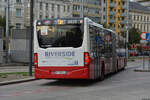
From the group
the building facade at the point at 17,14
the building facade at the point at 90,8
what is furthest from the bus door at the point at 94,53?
the building facade at the point at 90,8

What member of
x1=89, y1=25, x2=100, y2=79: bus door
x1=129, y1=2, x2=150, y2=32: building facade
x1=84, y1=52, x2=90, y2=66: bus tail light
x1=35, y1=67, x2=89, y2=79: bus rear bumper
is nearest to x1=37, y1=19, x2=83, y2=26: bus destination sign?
x1=89, y1=25, x2=100, y2=79: bus door

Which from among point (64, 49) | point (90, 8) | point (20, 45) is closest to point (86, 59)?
point (64, 49)

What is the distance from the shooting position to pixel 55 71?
1441 centimetres

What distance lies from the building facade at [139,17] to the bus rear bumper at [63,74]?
96085 mm

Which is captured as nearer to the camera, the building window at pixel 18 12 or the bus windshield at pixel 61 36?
the bus windshield at pixel 61 36

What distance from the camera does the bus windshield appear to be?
1433 centimetres

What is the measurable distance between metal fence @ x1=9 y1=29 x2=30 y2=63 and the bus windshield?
18.6 meters

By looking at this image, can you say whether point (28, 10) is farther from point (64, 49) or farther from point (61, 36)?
point (64, 49)

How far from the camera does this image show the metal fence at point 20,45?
33.0 meters

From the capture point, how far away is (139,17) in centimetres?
11244

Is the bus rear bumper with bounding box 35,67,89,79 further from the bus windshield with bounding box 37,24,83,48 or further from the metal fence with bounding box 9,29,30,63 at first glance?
the metal fence with bounding box 9,29,30,63

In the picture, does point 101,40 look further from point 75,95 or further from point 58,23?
point 75,95

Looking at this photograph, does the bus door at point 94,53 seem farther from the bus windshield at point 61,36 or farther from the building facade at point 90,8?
the building facade at point 90,8

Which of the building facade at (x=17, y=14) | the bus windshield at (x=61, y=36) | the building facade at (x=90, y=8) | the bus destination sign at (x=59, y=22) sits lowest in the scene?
the bus windshield at (x=61, y=36)
